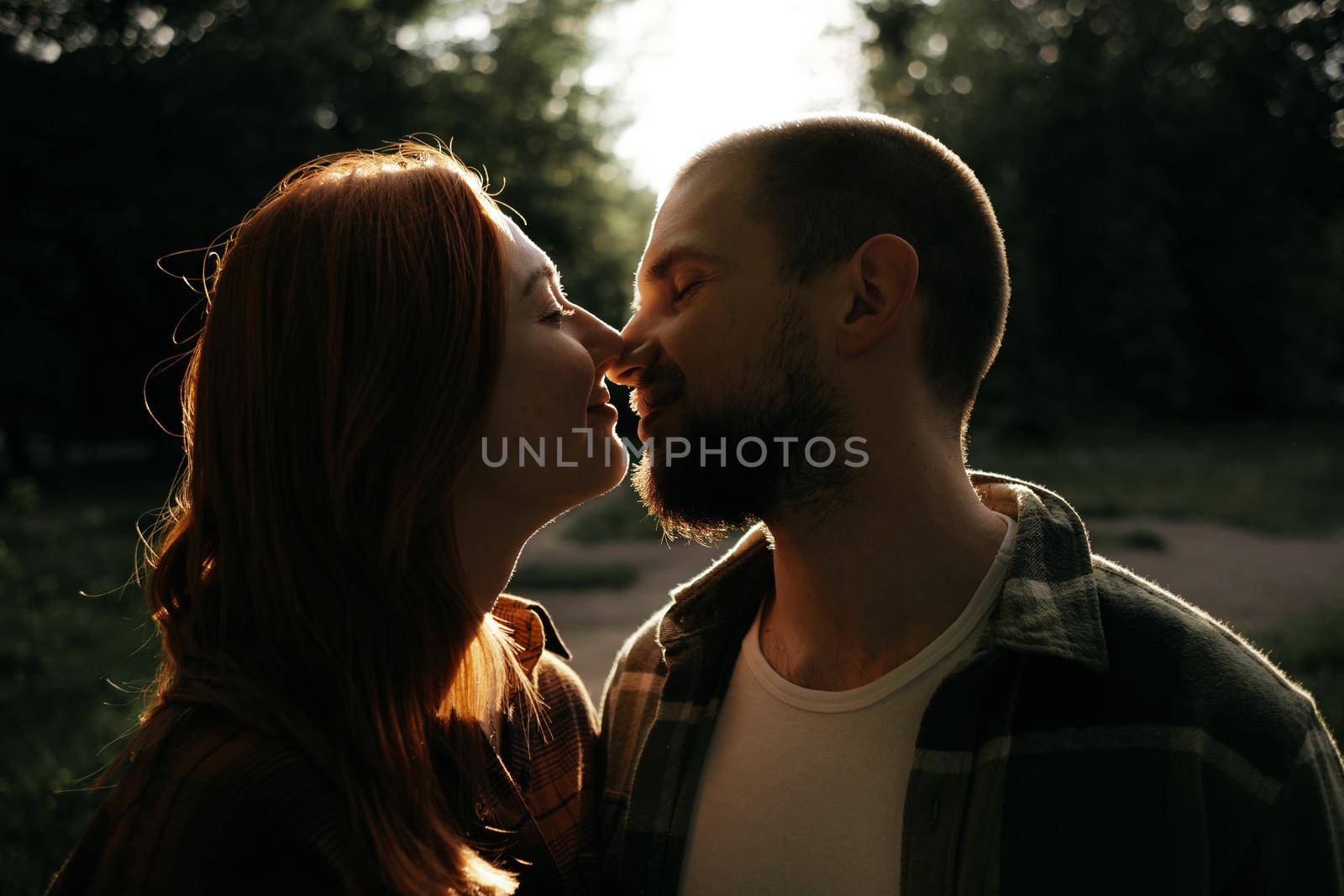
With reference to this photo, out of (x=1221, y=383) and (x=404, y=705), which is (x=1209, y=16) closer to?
(x=1221, y=383)

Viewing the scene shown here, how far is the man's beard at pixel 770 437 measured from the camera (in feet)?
7.45

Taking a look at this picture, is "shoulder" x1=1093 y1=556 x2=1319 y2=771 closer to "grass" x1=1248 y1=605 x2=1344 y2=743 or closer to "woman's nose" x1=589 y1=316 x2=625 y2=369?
"woman's nose" x1=589 y1=316 x2=625 y2=369

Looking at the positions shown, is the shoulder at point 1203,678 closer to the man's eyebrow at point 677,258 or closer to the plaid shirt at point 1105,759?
the plaid shirt at point 1105,759

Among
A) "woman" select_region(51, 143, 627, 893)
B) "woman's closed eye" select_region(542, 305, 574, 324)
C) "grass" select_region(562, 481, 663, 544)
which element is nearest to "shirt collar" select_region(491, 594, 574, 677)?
"woman" select_region(51, 143, 627, 893)

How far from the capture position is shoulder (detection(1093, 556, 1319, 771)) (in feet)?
5.72

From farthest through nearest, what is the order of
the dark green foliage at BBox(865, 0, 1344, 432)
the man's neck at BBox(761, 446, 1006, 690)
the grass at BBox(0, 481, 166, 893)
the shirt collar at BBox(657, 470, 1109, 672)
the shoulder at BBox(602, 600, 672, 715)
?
the dark green foliage at BBox(865, 0, 1344, 432) → the grass at BBox(0, 481, 166, 893) → the shoulder at BBox(602, 600, 672, 715) → the man's neck at BBox(761, 446, 1006, 690) → the shirt collar at BBox(657, 470, 1109, 672)

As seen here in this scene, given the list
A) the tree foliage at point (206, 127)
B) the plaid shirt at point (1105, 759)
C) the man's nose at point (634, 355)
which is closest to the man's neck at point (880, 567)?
the plaid shirt at point (1105, 759)

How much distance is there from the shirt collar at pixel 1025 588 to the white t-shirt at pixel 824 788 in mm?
78

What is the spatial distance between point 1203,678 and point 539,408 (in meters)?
1.30

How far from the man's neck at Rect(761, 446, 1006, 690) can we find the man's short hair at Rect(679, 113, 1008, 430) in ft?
0.82

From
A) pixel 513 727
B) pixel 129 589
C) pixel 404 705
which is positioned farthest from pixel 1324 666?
pixel 129 589

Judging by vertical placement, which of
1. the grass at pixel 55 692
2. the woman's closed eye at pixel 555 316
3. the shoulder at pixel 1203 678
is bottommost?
the grass at pixel 55 692

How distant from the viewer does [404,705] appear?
1948mm

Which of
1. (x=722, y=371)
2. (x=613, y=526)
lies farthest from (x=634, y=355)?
(x=613, y=526)
